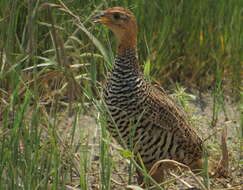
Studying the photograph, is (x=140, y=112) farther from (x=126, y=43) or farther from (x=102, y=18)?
(x=102, y=18)

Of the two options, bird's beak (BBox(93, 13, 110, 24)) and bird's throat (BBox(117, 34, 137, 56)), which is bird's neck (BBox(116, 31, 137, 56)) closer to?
bird's throat (BBox(117, 34, 137, 56))

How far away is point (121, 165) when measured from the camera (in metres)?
4.09

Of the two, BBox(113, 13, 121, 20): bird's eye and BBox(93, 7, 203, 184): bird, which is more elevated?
BBox(113, 13, 121, 20): bird's eye

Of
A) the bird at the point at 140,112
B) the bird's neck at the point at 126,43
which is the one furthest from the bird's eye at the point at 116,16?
the bird's neck at the point at 126,43

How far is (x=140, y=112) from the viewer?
341cm

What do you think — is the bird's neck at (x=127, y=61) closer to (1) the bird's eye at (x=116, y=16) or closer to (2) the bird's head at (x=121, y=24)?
(2) the bird's head at (x=121, y=24)

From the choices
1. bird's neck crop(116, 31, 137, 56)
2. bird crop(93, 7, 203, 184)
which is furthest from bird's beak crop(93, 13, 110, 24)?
bird's neck crop(116, 31, 137, 56)

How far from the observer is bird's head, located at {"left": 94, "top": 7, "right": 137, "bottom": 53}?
3561mm

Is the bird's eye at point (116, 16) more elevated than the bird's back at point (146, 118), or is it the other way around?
the bird's eye at point (116, 16)

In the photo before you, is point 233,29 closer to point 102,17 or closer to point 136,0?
point 136,0

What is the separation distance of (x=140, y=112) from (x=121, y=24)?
1.69ft

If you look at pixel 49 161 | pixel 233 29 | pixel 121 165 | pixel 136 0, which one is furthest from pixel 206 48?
pixel 49 161

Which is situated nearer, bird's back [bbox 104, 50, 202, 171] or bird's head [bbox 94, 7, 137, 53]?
bird's back [bbox 104, 50, 202, 171]

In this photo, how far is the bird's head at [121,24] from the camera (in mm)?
3561
